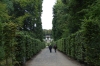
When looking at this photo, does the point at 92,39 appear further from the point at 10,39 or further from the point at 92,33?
the point at 10,39

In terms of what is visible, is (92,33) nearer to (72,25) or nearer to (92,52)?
(92,52)

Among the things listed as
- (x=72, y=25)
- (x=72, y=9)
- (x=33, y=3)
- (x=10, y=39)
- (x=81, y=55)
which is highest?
(x=33, y=3)

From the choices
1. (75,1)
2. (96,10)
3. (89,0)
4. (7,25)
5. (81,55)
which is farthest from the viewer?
(75,1)

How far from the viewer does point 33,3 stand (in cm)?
4925

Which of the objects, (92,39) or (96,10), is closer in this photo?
(92,39)

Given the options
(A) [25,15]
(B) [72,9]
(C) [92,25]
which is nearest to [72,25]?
(B) [72,9]

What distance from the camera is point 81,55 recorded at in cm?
1788

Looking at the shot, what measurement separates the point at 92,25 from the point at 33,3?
3589 centimetres

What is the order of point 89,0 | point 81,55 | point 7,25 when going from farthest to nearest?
point 89,0 → point 81,55 → point 7,25

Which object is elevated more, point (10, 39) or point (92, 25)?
point (92, 25)

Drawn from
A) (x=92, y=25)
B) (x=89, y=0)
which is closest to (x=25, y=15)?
(x=89, y=0)

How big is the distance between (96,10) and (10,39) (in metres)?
14.8

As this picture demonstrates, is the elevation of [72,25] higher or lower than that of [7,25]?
higher

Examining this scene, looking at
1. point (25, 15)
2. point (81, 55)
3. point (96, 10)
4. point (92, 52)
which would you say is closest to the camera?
point (92, 52)
